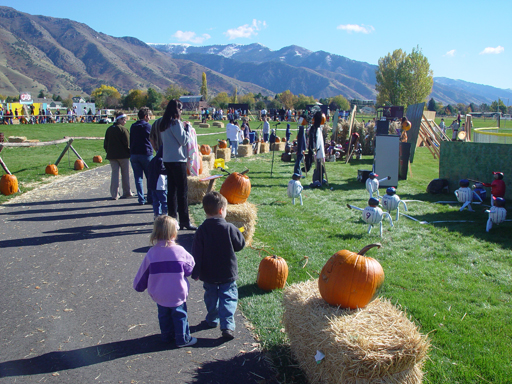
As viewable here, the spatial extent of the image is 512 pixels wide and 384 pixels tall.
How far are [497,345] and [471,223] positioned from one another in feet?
17.7

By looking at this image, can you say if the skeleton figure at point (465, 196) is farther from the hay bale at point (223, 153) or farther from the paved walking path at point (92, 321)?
the hay bale at point (223, 153)

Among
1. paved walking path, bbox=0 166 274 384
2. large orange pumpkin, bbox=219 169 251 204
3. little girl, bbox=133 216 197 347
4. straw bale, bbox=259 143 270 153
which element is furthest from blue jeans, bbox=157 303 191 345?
straw bale, bbox=259 143 270 153

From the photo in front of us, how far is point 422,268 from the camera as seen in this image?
576cm

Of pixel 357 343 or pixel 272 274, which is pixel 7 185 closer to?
pixel 272 274

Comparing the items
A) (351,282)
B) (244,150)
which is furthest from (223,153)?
(351,282)

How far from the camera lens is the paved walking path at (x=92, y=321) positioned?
131 inches

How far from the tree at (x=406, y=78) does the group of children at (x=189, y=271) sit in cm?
8228

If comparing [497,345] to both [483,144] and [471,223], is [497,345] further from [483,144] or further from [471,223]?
[483,144]

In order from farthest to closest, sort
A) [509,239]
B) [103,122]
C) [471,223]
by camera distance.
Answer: [103,122], [471,223], [509,239]

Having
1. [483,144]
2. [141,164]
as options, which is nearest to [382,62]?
[483,144]

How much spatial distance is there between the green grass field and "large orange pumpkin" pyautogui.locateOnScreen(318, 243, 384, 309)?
0.80 m

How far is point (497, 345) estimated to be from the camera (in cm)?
372

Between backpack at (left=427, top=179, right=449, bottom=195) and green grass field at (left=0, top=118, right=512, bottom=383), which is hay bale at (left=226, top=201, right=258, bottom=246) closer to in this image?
green grass field at (left=0, top=118, right=512, bottom=383)

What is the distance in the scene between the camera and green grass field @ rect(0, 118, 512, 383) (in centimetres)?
359
